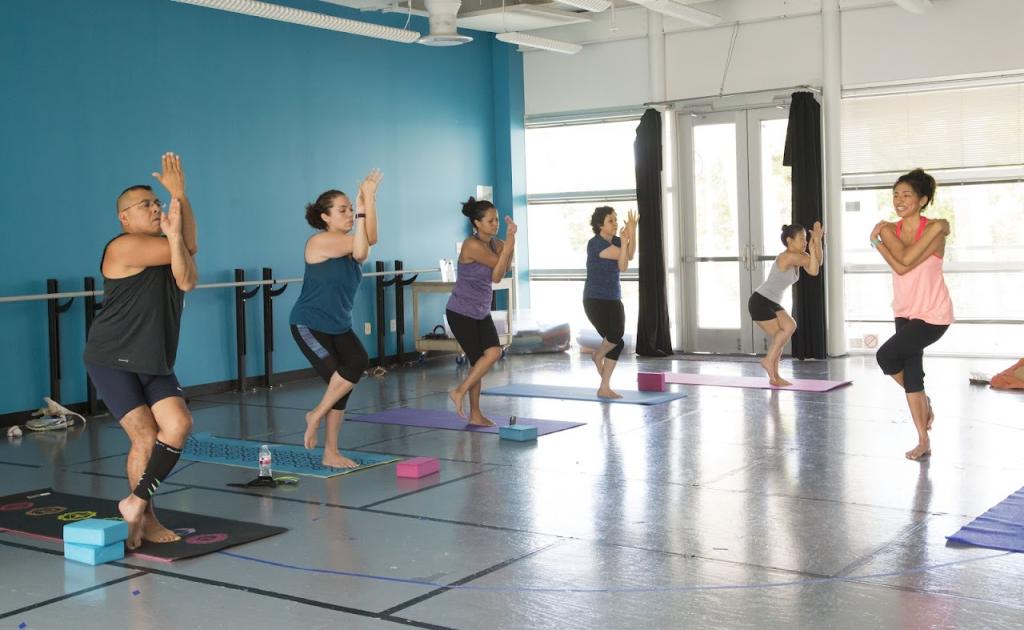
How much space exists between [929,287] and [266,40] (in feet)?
20.4

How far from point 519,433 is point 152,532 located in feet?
8.65

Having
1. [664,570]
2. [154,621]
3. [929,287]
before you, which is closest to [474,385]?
[929,287]

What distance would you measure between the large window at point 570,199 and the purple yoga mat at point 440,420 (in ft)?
14.0

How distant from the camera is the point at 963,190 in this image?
402 inches

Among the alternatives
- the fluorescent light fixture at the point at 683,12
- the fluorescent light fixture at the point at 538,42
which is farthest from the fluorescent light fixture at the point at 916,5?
the fluorescent light fixture at the point at 538,42

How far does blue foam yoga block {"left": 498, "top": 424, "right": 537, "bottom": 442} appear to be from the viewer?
260 inches

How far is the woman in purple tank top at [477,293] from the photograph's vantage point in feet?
22.8

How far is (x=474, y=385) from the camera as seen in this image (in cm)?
716

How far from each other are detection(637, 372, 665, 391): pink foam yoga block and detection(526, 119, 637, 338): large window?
11.0 feet

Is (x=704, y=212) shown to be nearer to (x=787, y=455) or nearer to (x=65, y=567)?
(x=787, y=455)

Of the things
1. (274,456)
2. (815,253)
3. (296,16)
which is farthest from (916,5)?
(274,456)

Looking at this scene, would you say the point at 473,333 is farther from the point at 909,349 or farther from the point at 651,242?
the point at 651,242

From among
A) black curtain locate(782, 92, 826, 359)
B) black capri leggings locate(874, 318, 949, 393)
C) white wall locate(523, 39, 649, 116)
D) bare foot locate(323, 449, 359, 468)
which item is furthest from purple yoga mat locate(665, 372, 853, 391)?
bare foot locate(323, 449, 359, 468)

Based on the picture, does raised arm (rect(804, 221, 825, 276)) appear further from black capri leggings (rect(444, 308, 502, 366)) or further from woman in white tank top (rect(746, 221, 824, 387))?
black capri leggings (rect(444, 308, 502, 366))
